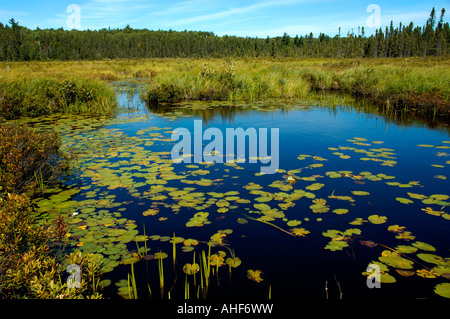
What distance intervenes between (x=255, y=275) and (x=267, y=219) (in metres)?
1.15

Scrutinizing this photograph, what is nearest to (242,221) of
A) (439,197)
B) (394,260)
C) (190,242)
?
(190,242)

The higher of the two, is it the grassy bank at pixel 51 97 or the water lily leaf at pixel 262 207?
the grassy bank at pixel 51 97

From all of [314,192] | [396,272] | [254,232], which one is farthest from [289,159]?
[396,272]

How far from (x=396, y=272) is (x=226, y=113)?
32.9 feet

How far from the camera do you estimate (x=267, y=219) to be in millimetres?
4250

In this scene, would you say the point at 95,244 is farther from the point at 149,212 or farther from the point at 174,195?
the point at 174,195

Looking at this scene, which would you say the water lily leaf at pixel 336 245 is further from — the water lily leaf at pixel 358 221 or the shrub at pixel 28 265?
the shrub at pixel 28 265

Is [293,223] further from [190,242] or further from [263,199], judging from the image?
[190,242]

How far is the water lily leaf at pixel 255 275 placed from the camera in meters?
3.13

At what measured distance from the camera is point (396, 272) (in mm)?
3195

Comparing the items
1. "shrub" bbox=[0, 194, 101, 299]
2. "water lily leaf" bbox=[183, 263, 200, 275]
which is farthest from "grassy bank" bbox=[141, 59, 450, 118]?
"shrub" bbox=[0, 194, 101, 299]

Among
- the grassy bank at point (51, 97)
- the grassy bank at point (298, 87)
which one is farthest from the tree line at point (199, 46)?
the grassy bank at point (51, 97)

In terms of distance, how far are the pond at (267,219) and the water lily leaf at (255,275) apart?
16 mm

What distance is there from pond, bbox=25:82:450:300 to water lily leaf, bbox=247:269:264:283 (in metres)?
0.02
